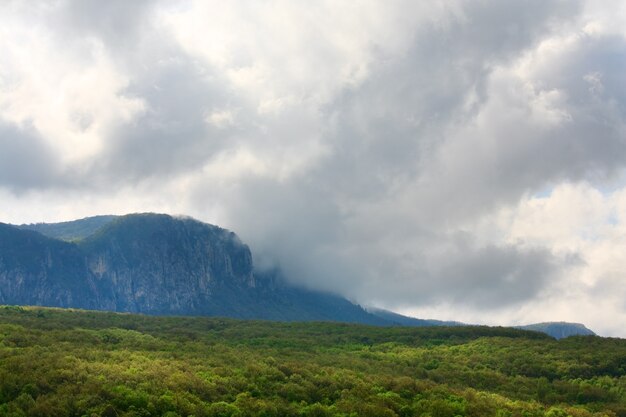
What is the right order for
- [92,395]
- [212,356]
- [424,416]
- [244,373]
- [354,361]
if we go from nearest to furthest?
[92,395] < [424,416] < [244,373] < [212,356] < [354,361]

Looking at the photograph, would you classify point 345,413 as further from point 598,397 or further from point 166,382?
point 598,397

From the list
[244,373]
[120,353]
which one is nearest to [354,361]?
[244,373]

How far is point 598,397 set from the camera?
17400 cm

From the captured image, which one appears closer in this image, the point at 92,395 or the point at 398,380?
the point at 92,395

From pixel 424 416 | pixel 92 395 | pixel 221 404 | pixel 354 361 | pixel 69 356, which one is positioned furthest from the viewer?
pixel 354 361

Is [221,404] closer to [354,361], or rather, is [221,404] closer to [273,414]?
[273,414]

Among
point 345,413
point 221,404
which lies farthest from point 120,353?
point 345,413

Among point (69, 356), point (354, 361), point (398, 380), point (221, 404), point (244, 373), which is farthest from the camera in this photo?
point (354, 361)

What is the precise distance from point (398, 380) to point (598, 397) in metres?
57.8

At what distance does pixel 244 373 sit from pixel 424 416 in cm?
4012

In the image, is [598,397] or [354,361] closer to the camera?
[598,397]

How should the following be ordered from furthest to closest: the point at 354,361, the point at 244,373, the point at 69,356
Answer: the point at 354,361
the point at 244,373
the point at 69,356

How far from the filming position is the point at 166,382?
122125 millimetres

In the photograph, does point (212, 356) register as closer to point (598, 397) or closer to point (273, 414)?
point (273, 414)
